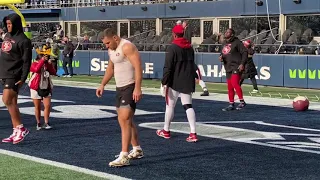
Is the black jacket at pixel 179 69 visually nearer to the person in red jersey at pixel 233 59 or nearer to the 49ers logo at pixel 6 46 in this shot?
the 49ers logo at pixel 6 46

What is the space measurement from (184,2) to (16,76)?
2168 cm

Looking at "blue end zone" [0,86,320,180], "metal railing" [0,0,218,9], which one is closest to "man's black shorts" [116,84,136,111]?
"blue end zone" [0,86,320,180]

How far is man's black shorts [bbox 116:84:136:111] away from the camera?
788cm

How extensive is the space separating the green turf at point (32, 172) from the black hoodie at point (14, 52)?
5.99ft

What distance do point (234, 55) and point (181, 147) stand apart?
4.98 meters

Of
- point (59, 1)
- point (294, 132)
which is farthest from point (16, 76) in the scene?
point (59, 1)

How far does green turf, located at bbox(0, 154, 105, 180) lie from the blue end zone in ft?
1.37

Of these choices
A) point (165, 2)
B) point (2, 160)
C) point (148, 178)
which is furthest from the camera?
point (165, 2)

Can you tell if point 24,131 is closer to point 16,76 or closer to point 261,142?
point 16,76

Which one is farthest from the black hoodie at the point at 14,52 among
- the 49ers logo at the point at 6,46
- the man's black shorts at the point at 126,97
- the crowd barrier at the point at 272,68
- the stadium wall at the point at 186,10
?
the stadium wall at the point at 186,10

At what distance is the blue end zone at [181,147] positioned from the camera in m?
7.68

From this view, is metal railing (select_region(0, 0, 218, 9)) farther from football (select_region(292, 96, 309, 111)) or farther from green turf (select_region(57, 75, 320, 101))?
football (select_region(292, 96, 309, 111))

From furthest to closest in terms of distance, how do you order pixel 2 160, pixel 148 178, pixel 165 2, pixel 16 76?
pixel 165 2
pixel 16 76
pixel 2 160
pixel 148 178

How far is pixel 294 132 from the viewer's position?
11.0 m
